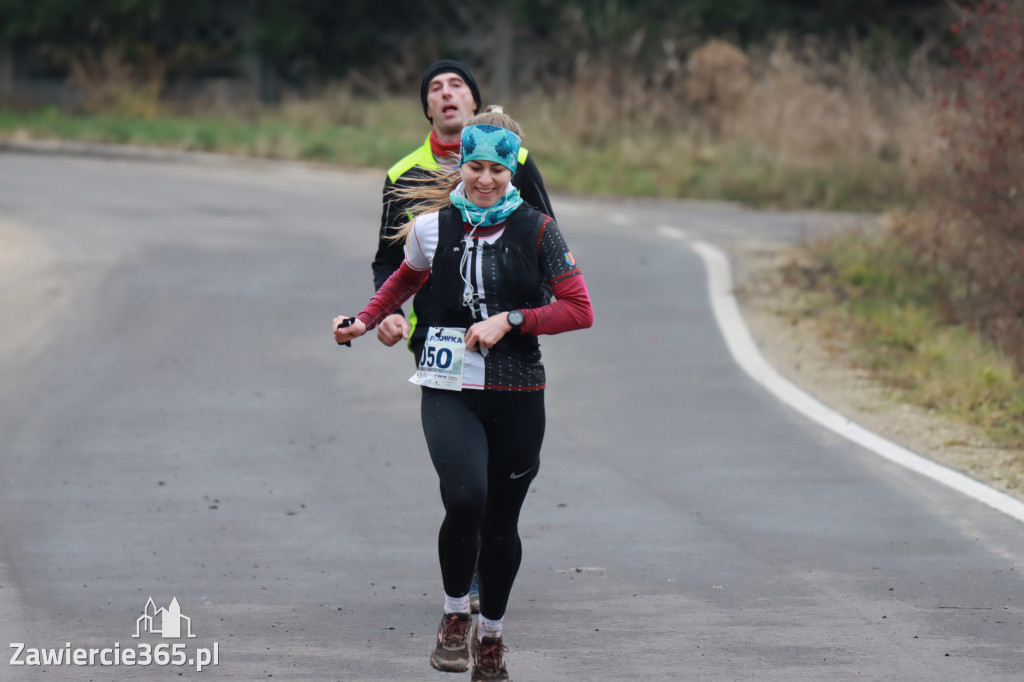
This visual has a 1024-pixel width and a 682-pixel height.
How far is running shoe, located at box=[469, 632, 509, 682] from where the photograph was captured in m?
5.52

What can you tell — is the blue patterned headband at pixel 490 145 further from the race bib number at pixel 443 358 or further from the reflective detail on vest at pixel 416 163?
the reflective detail on vest at pixel 416 163

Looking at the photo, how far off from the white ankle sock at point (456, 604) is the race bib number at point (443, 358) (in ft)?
2.24

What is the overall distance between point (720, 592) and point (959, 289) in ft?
26.3

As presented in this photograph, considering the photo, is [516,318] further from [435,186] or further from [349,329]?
[435,186]

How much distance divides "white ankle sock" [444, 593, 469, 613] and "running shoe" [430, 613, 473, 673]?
0.04ft

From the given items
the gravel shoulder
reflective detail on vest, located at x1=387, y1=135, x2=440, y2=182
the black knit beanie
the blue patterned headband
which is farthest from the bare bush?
the blue patterned headband

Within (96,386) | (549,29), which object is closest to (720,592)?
(96,386)

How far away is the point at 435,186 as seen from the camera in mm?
6297

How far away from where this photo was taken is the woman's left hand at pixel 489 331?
214 inches

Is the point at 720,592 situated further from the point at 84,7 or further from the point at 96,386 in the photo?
the point at 84,7

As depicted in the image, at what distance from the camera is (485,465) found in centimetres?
550

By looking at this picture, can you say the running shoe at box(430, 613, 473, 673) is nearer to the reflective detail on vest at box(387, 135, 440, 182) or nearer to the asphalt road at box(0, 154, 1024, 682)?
the asphalt road at box(0, 154, 1024, 682)

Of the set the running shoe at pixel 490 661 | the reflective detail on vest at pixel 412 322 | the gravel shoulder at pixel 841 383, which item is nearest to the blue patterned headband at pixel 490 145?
the reflective detail on vest at pixel 412 322

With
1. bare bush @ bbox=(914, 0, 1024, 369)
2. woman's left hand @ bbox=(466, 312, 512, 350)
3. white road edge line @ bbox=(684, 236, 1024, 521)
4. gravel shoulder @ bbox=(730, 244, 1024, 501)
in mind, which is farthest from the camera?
bare bush @ bbox=(914, 0, 1024, 369)
